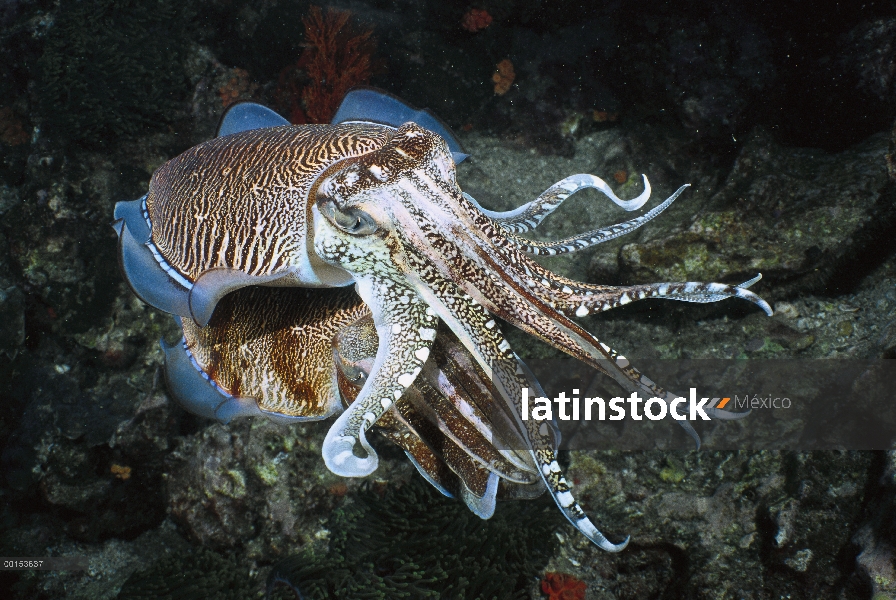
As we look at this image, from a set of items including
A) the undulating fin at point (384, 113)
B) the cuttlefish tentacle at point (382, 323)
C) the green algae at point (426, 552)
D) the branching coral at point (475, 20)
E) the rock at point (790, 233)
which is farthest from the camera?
the branching coral at point (475, 20)

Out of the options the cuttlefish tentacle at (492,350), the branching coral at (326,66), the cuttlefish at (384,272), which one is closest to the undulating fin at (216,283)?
the cuttlefish at (384,272)

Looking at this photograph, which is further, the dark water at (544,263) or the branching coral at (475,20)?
the branching coral at (475,20)

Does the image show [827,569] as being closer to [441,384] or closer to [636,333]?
[636,333]

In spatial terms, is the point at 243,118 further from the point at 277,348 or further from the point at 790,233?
the point at 790,233

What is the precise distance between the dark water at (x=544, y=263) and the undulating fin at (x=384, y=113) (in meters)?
1.97

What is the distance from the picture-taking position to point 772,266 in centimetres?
394

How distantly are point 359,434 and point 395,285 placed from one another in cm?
53

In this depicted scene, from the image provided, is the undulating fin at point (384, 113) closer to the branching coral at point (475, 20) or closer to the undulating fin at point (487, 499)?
the undulating fin at point (487, 499)

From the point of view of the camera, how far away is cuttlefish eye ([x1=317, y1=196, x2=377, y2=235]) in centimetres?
171

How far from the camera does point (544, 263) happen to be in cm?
489

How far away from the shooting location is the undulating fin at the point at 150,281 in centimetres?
199

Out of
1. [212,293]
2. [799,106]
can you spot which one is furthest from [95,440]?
[799,106]

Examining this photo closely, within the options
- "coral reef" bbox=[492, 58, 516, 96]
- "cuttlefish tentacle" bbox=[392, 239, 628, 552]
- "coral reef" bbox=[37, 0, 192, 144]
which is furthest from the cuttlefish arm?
"coral reef" bbox=[37, 0, 192, 144]

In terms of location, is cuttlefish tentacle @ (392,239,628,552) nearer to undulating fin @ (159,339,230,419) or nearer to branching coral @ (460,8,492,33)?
undulating fin @ (159,339,230,419)
